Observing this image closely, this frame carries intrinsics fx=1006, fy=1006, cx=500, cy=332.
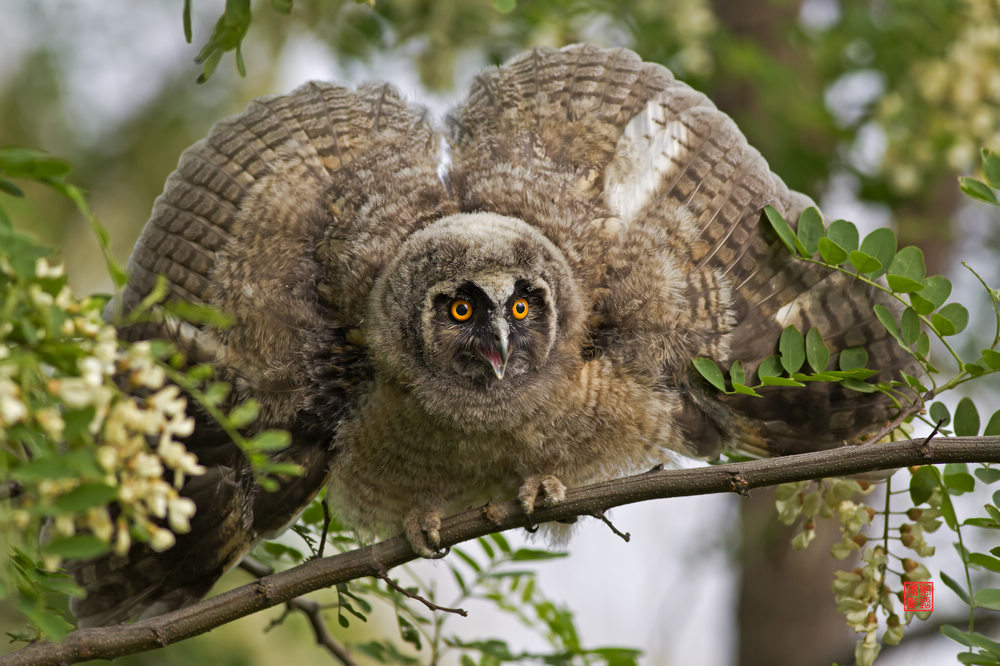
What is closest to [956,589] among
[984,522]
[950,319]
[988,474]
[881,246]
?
[984,522]

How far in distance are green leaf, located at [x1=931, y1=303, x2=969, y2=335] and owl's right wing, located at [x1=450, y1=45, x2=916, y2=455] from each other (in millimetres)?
853

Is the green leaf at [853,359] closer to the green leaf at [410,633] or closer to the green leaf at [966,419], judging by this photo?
the green leaf at [966,419]

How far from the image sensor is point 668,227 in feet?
11.5

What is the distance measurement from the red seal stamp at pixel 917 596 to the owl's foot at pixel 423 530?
1337 mm

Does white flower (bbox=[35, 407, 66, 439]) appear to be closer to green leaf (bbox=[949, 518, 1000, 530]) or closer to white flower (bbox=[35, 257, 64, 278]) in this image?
white flower (bbox=[35, 257, 64, 278])

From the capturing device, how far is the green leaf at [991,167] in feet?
7.79

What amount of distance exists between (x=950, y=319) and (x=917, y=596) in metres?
0.78

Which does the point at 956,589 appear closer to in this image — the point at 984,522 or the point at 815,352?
the point at 984,522

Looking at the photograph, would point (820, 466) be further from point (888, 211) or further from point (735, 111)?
point (735, 111)

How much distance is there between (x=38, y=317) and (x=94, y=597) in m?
2.34

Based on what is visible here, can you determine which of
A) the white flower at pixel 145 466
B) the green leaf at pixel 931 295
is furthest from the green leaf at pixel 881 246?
the white flower at pixel 145 466

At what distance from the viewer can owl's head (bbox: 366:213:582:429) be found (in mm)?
3422

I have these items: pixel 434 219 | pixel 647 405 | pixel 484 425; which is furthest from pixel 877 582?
pixel 434 219

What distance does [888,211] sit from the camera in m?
5.71
